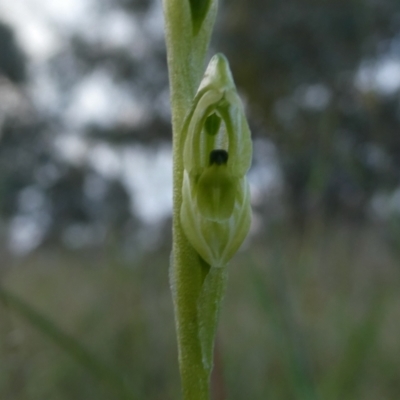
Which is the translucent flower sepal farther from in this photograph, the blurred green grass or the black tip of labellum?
the blurred green grass

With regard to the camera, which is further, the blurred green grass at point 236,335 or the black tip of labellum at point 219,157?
the blurred green grass at point 236,335

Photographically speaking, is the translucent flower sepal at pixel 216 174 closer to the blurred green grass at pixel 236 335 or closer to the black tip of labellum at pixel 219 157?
the black tip of labellum at pixel 219 157

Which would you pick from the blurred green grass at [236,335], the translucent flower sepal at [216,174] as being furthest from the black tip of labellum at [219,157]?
the blurred green grass at [236,335]

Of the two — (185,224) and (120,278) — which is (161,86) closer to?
(120,278)

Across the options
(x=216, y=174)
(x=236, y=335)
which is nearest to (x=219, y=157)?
(x=216, y=174)

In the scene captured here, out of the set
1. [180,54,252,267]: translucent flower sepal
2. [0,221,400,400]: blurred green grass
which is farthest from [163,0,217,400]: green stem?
[0,221,400,400]: blurred green grass

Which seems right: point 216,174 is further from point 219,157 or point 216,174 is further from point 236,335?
point 236,335
